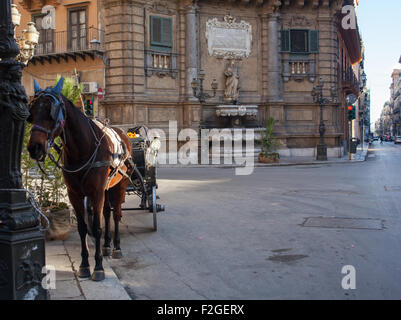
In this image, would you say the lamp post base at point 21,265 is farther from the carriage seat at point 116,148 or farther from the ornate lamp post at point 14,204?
the carriage seat at point 116,148

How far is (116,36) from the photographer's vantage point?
79.2ft

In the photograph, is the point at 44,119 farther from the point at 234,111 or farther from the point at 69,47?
the point at 69,47

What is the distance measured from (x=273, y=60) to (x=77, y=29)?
1191 cm

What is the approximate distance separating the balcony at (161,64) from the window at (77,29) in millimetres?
3663

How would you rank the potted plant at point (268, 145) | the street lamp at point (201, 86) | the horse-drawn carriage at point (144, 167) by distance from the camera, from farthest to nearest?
the potted plant at point (268, 145), the street lamp at point (201, 86), the horse-drawn carriage at point (144, 167)

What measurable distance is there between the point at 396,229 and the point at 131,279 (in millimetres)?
4902

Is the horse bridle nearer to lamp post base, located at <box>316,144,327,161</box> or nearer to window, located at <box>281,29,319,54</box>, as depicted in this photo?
lamp post base, located at <box>316,144,327,161</box>

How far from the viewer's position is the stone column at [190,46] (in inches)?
1014

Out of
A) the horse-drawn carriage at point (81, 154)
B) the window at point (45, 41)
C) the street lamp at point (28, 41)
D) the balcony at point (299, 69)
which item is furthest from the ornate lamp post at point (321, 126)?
the horse-drawn carriage at point (81, 154)

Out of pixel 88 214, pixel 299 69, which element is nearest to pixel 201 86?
pixel 299 69

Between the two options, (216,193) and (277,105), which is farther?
(277,105)

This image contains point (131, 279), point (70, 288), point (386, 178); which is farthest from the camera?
point (386, 178)

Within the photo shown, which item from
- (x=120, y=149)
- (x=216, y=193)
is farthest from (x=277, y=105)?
(x=120, y=149)

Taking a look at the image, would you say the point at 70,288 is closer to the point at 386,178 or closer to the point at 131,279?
the point at 131,279
